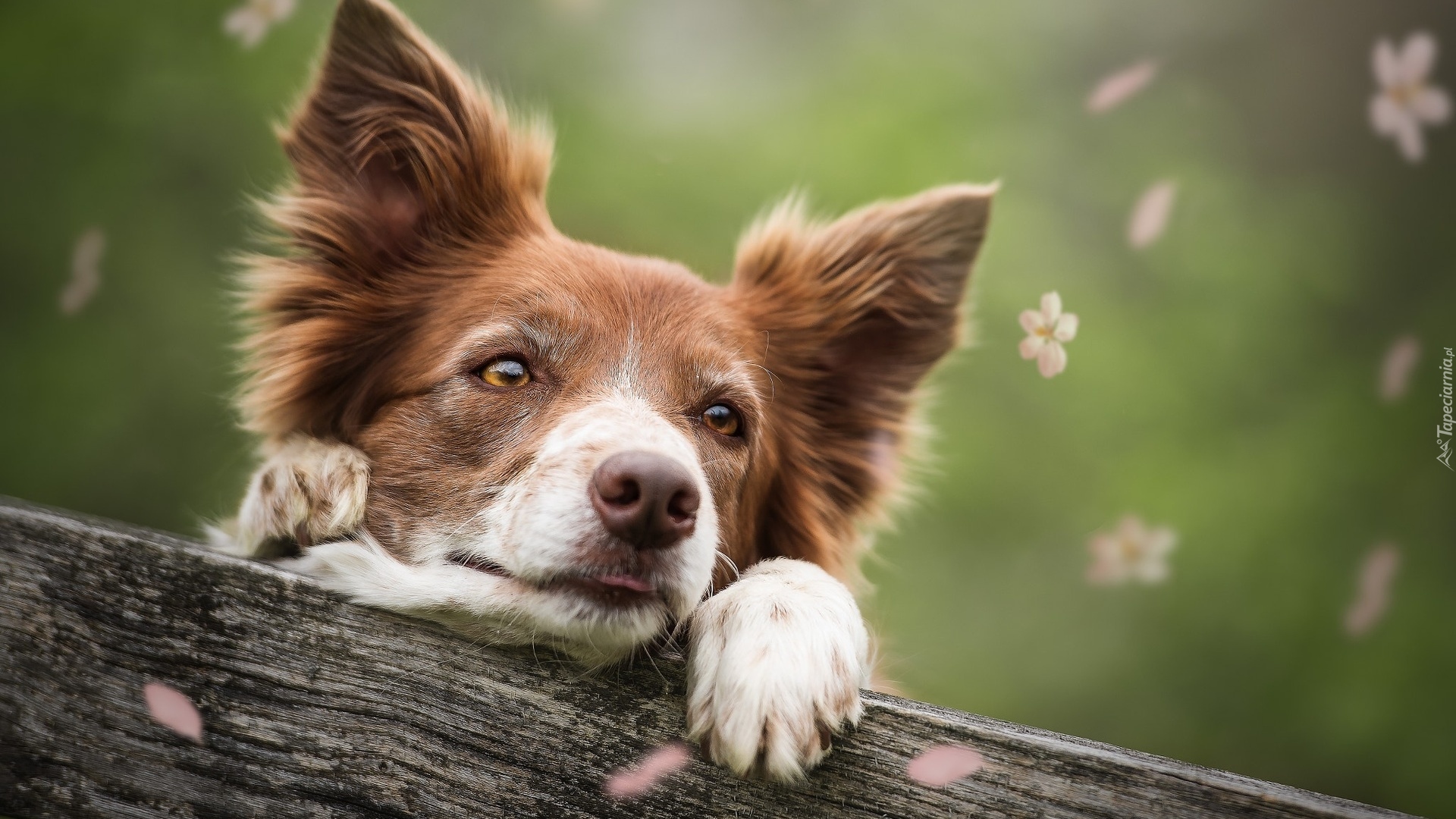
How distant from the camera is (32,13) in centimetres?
455

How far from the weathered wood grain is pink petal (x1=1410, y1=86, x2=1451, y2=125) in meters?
4.00

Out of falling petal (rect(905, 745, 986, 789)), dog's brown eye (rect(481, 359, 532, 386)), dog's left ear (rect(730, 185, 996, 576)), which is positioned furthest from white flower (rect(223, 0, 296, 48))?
falling petal (rect(905, 745, 986, 789))

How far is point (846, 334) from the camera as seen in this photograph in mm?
3529

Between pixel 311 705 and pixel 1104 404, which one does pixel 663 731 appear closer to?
pixel 311 705

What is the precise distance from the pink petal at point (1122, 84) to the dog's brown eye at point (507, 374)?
3590 millimetres

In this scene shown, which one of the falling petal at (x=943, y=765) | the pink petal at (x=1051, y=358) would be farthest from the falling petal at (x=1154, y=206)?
the falling petal at (x=943, y=765)

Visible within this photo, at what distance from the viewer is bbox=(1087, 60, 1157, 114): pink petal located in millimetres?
4879

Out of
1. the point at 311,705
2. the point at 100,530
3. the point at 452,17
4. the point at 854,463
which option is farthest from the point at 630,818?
the point at 452,17

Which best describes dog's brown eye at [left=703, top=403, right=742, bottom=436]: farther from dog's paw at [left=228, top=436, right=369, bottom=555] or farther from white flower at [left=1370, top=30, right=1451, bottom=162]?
white flower at [left=1370, top=30, right=1451, bottom=162]

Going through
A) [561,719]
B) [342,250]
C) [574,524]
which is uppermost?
[342,250]

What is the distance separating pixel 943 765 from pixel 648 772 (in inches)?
20.8

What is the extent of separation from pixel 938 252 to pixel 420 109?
1777mm

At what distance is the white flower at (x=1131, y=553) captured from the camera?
514 cm

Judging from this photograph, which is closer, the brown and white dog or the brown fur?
the brown and white dog
